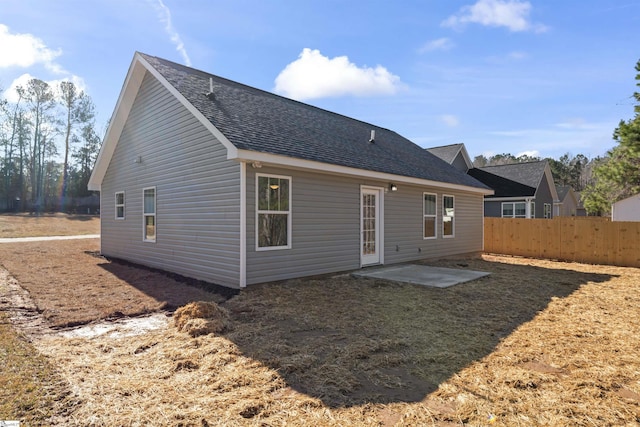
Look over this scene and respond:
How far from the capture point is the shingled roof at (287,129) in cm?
722

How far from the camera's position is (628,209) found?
704 inches

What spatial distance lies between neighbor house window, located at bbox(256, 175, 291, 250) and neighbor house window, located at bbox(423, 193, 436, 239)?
555 cm

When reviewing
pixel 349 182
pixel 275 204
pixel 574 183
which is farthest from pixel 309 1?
pixel 574 183

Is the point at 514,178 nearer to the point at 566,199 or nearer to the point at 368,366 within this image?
the point at 566,199

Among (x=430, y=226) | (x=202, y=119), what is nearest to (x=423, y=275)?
(x=430, y=226)

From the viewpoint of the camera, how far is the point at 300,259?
25.3 ft

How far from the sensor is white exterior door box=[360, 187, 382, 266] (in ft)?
30.5

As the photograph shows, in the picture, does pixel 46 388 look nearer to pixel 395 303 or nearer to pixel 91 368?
pixel 91 368

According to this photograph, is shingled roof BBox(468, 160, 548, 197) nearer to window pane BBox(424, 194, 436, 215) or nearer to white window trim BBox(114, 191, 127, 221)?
window pane BBox(424, 194, 436, 215)

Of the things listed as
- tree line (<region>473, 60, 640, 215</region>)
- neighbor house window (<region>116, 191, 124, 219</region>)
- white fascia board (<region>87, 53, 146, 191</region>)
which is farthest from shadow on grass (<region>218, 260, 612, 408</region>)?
tree line (<region>473, 60, 640, 215</region>)

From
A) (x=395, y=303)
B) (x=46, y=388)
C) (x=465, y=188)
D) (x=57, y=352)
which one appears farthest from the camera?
(x=465, y=188)

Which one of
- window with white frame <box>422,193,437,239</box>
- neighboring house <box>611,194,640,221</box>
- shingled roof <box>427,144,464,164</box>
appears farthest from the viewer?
shingled roof <box>427,144,464,164</box>

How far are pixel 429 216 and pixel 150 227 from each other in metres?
8.23

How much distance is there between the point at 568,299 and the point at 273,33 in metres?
10.0
